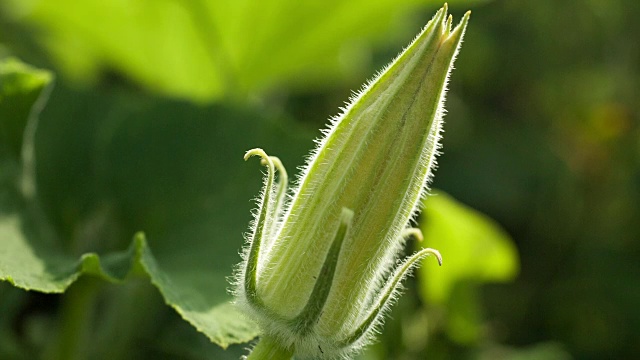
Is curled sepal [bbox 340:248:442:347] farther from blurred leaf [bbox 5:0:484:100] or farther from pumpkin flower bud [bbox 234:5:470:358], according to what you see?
blurred leaf [bbox 5:0:484:100]

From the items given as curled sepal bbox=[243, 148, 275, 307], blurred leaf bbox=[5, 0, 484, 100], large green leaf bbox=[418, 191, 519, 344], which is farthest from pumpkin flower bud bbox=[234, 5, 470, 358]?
blurred leaf bbox=[5, 0, 484, 100]

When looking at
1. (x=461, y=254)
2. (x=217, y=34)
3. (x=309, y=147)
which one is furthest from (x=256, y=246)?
(x=217, y=34)

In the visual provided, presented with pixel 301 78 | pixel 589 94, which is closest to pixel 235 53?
pixel 301 78

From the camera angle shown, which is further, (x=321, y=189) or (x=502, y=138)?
(x=502, y=138)

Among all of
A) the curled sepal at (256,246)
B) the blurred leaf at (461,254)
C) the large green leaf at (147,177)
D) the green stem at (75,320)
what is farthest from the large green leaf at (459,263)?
the curled sepal at (256,246)

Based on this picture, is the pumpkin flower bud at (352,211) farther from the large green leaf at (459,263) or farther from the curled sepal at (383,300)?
the large green leaf at (459,263)

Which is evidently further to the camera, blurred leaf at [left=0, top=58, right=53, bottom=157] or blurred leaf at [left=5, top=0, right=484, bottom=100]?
blurred leaf at [left=5, top=0, right=484, bottom=100]

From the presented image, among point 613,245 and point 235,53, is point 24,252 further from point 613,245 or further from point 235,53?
point 613,245

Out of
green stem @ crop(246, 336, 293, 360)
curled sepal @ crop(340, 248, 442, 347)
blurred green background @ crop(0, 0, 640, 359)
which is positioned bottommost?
blurred green background @ crop(0, 0, 640, 359)
